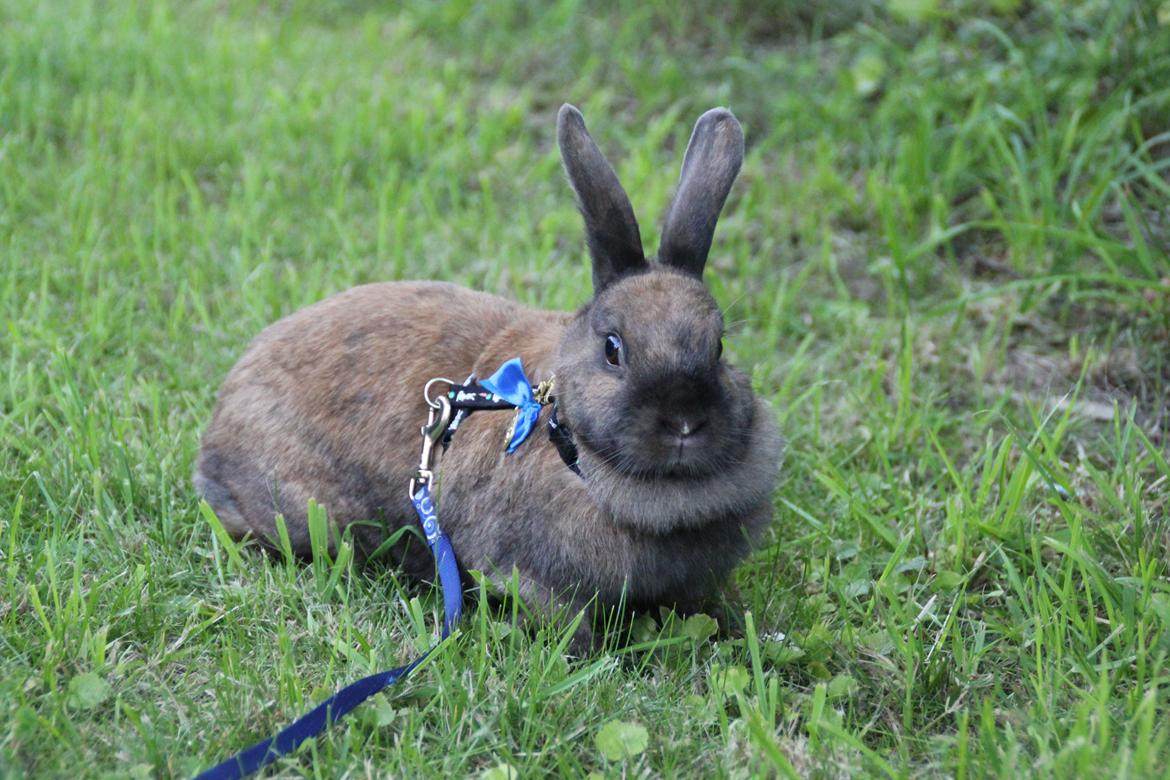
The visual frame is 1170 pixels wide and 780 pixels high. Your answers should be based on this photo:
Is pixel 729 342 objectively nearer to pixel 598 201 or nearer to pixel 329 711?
pixel 598 201

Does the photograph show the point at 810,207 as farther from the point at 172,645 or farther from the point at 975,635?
the point at 172,645

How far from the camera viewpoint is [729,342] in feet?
14.6

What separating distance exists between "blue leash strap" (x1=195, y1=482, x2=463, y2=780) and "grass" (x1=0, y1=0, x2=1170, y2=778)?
51 millimetres

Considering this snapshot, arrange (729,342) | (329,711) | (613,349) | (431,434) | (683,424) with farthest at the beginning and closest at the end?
(729,342), (431,434), (613,349), (683,424), (329,711)

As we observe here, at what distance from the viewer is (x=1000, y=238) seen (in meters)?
5.06

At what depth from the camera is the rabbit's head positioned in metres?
2.79

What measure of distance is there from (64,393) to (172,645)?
3.92 ft

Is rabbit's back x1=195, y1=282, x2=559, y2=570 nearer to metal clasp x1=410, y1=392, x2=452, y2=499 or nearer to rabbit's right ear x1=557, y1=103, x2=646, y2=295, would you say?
metal clasp x1=410, y1=392, x2=452, y2=499

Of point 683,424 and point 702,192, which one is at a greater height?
point 702,192

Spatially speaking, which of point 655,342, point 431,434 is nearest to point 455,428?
point 431,434

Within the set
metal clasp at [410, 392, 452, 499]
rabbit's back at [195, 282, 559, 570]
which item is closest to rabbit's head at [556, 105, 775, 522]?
metal clasp at [410, 392, 452, 499]

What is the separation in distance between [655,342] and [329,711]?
3.49 ft

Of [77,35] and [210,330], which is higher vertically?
[77,35]

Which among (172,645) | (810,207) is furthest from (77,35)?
(172,645)
